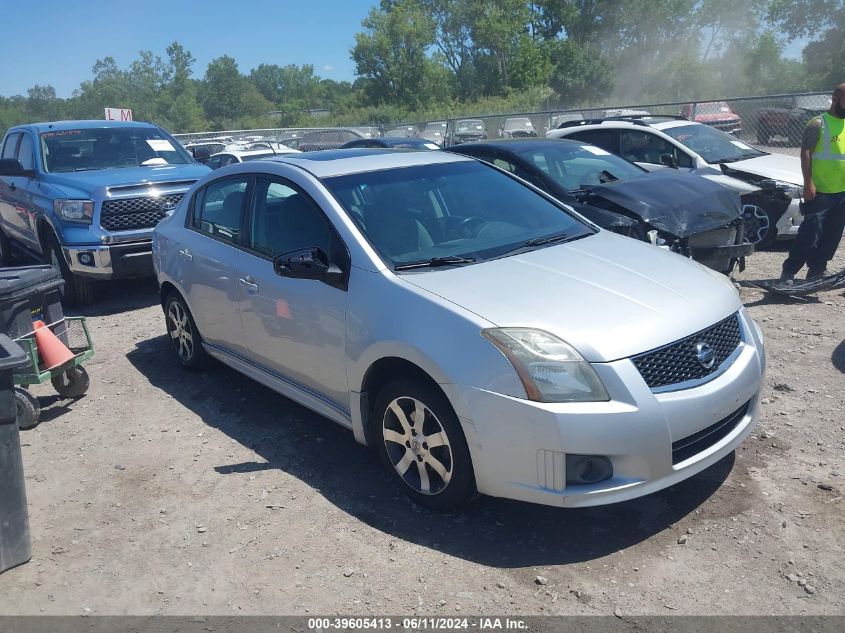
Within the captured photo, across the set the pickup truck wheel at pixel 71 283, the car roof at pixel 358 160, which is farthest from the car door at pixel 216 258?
the pickup truck wheel at pixel 71 283

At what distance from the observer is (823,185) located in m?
7.13

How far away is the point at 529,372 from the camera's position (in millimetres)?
3232

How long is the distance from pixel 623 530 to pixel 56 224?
7202 mm

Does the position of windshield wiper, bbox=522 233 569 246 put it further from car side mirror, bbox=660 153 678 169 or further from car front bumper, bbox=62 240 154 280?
car side mirror, bbox=660 153 678 169

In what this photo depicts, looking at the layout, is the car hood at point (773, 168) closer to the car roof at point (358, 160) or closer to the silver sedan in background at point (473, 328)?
the silver sedan in background at point (473, 328)

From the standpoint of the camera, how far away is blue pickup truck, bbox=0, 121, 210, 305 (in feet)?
26.7

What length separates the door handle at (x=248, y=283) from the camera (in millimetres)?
4723

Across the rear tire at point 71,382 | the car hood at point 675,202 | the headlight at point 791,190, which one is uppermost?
the car hood at point 675,202

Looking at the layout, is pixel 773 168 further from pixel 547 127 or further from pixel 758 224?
pixel 547 127

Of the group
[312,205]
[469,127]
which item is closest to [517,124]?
[469,127]

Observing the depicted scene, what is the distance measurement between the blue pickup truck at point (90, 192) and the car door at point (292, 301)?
3.96 metres

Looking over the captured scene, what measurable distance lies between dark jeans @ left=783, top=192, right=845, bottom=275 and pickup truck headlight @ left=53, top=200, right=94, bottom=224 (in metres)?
7.30

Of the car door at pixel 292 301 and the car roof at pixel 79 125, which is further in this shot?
the car roof at pixel 79 125

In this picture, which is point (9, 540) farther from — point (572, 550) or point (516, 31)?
point (516, 31)
